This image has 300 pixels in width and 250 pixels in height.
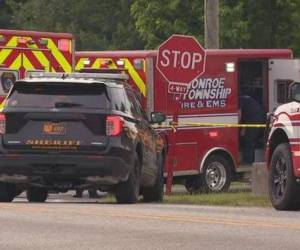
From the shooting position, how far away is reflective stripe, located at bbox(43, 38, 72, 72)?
20019 millimetres

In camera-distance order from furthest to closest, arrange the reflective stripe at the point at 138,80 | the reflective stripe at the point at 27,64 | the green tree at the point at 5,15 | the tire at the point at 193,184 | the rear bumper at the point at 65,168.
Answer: the green tree at the point at 5,15 < the tire at the point at 193,184 < the reflective stripe at the point at 138,80 < the reflective stripe at the point at 27,64 < the rear bumper at the point at 65,168

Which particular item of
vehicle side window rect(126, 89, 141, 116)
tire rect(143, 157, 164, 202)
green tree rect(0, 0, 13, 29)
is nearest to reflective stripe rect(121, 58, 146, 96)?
tire rect(143, 157, 164, 202)

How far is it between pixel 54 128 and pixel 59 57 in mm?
5373

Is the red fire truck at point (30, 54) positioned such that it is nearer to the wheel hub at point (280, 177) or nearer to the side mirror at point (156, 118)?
the side mirror at point (156, 118)

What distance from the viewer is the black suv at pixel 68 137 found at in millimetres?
14828

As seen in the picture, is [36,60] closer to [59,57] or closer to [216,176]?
[59,57]

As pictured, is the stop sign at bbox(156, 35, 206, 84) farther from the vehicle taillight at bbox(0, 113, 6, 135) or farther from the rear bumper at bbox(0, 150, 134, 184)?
the vehicle taillight at bbox(0, 113, 6, 135)

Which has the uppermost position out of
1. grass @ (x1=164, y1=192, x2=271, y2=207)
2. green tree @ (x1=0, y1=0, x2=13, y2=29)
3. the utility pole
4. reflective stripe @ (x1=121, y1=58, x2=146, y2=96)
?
green tree @ (x1=0, y1=0, x2=13, y2=29)

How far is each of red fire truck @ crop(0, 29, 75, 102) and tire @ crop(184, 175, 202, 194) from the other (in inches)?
135

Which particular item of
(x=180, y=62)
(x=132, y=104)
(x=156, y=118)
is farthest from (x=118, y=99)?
(x=180, y=62)

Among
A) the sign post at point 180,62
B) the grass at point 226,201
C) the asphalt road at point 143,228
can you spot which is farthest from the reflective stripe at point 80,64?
the asphalt road at point 143,228

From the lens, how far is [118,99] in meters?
15.2

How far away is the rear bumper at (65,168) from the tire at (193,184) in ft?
21.1

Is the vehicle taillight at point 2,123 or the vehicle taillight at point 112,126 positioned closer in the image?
the vehicle taillight at point 112,126
